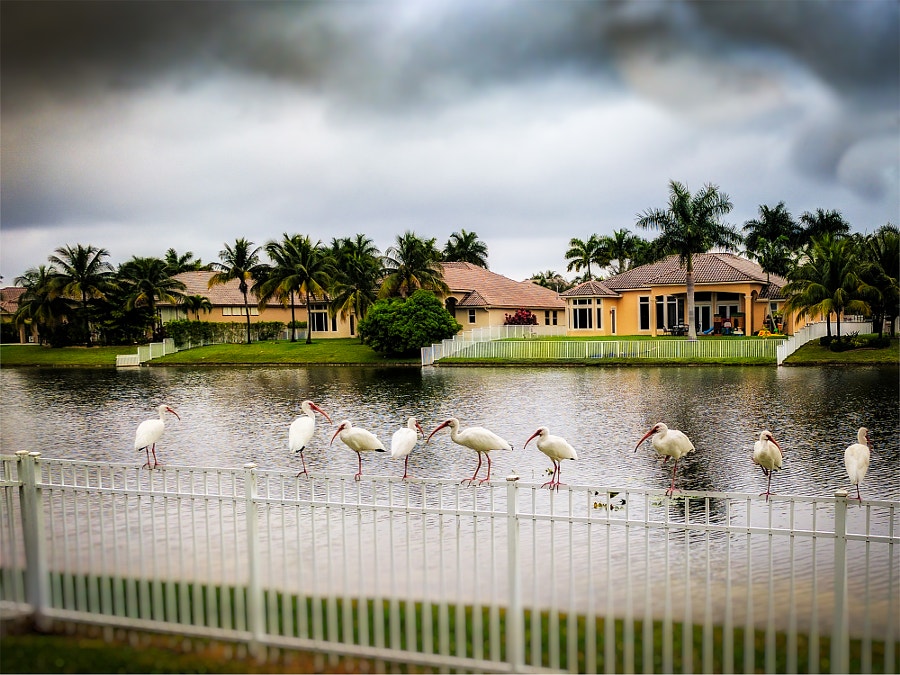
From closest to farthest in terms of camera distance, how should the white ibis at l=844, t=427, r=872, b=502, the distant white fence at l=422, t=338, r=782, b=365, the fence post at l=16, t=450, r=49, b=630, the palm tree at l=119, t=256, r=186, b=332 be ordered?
the fence post at l=16, t=450, r=49, b=630 < the white ibis at l=844, t=427, r=872, b=502 < the distant white fence at l=422, t=338, r=782, b=365 < the palm tree at l=119, t=256, r=186, b=332

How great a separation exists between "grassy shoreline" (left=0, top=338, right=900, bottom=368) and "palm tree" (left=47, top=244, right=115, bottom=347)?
4.41 metres

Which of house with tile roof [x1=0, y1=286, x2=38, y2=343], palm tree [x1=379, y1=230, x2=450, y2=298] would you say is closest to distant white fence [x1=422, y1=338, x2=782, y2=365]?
palm tree [x1=379, y1=230, x2=450, y2=298]

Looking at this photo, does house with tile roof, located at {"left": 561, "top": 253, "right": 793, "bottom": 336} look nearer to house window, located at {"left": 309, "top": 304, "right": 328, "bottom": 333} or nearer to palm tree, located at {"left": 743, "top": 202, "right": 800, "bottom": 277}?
palm tree, located at {"left": 743, "top": 202, "right": 800, "bottom": 277}

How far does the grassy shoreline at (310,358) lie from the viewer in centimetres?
3825

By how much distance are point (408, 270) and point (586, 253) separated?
94.6ft

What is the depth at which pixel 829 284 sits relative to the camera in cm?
4053

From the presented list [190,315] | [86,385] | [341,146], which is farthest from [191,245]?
[86,385]

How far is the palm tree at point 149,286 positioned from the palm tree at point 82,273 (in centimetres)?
199

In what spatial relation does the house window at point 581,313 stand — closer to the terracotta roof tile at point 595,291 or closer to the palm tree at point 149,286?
the terracotta roof tile at point 595,291

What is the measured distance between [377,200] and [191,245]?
24108 millimetres

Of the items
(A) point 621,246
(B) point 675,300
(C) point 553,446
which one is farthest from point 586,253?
(C) point 553,446

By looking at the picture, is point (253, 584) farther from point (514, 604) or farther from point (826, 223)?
point (826, 223)

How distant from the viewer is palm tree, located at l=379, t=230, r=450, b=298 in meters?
52.3

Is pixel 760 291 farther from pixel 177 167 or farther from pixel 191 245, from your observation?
pixel 191 245
